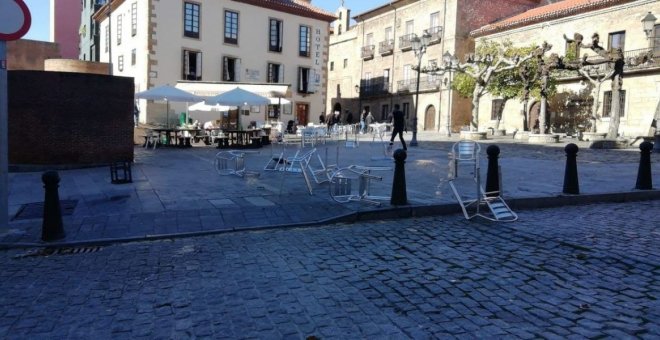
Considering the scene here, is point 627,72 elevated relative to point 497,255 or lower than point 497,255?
elevated

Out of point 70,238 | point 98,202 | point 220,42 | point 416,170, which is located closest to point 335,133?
point 220,42

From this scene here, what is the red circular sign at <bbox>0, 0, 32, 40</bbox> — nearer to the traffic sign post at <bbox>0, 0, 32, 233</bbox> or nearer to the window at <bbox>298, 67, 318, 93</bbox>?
the traffic sign post at <bbox>0, 0, 32, 233</bbox>

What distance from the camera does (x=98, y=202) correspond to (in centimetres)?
744

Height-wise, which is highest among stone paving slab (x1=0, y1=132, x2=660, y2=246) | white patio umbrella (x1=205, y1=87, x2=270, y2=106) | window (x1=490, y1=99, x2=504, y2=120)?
window (x1=490, y1=99, x2=504, y2=120)

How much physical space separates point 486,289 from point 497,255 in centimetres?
112

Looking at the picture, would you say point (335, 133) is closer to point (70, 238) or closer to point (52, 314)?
point (70, 238)

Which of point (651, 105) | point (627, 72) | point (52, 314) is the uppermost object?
point (627, 72)

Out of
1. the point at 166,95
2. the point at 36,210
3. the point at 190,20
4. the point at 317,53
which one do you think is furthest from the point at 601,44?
the point at 36,210

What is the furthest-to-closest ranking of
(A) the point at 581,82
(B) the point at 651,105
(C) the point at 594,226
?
1. (A) the point at 581,82
2. (B) the point at 651,105
3. (C) the point at 594,226

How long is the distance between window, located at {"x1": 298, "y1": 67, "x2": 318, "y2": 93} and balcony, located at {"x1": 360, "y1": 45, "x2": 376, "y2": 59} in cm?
1292

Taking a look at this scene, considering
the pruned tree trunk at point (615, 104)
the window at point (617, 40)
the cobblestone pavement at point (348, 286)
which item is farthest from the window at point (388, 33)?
the cobblestone pavement at point (348, 286)

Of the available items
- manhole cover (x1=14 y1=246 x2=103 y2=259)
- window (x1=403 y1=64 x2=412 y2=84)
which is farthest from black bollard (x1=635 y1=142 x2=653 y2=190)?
window (x1=403 y1=64 x2=412 y2=84)

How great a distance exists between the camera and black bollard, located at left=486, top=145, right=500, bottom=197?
7332 millimetres

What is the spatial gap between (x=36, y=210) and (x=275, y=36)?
30.2 metres
